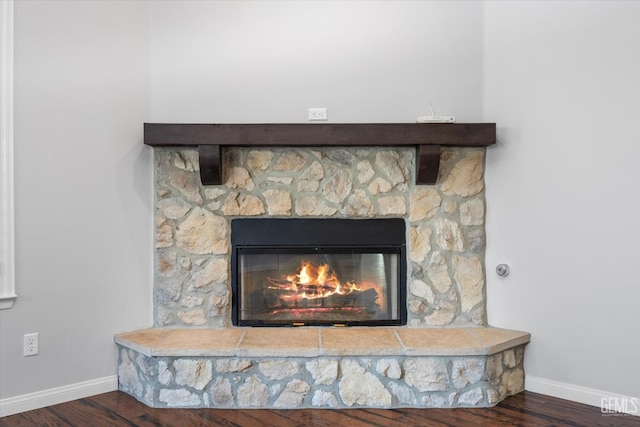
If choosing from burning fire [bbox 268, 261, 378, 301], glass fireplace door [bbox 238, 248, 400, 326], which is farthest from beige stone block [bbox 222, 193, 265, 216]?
burning fire [bbox 268, 261, 378, 301]

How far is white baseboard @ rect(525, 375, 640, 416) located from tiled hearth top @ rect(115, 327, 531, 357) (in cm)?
26

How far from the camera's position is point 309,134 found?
8.23ft

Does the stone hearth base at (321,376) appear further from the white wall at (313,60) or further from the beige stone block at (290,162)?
the white wall at (313,60)

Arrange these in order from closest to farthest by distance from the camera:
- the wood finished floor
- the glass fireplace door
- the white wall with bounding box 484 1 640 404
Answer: the wood finished floor
the white wall with bounding box 484 1 640 404
the glass fireplace door

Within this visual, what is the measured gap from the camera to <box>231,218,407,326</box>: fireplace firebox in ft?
8.95

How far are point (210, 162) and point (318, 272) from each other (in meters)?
0.93

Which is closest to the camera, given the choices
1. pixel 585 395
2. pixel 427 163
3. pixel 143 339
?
pixel 585 395

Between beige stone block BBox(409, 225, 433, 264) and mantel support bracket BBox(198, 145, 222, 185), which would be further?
beige stone block BBox(409, 225, 433, 264)

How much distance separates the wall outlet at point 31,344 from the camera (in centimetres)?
228

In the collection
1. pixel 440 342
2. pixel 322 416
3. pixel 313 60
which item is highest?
pixel 313 60

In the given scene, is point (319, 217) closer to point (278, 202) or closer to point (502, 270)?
point (278, 202)

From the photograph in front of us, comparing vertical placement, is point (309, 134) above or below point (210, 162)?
above

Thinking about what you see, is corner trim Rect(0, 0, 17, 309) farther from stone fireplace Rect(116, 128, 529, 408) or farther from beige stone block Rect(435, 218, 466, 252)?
beige stone block Rect(435, 218, 466, 252)

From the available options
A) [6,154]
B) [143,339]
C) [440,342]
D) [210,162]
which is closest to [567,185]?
[440,342]
